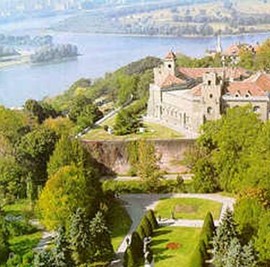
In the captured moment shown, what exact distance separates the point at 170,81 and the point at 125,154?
796cm

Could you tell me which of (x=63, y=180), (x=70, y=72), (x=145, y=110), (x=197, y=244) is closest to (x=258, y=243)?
(x=197, y=244)

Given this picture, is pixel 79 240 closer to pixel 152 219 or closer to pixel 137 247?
pixel 137 247

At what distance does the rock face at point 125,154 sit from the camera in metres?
31.0

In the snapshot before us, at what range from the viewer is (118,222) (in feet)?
82.1

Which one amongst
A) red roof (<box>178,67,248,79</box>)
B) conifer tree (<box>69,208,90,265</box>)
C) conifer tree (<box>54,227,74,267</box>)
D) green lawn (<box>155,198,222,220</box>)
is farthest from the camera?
red roof (<box>178,67,248,79</box>)

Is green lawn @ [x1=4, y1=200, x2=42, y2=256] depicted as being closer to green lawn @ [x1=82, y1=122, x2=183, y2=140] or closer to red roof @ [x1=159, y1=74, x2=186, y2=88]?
green lawn @ [x1=82, y1=122, x2=183, y2=140]

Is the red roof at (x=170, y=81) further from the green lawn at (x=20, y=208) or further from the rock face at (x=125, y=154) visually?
the green lawn at (x=20, y=208)

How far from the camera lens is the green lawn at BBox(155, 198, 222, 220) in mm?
25500

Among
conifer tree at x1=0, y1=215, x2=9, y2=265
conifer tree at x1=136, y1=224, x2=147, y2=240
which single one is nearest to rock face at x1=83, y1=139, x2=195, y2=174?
conifer tree at x1=136, y1=224, x2=147, y2=240

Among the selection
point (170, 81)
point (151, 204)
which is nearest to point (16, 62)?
point (170, 81)

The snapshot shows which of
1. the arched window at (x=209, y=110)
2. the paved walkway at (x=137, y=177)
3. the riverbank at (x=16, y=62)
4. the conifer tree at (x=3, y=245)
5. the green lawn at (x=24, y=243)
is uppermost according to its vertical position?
the arched window at (x=209, y=110)

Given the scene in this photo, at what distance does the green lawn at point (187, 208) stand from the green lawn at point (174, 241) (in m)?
1.49

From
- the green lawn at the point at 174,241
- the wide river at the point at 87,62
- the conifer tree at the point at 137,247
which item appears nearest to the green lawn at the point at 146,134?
the green lawn at the point at 174,241

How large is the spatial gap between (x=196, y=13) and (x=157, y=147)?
431 feet
